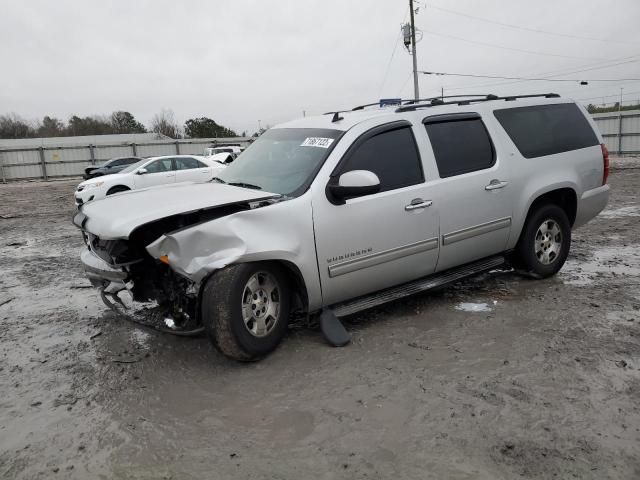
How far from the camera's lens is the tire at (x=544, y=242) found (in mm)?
5367

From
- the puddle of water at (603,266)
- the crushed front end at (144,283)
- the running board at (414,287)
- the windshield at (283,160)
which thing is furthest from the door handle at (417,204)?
the puddle of water at (603,266)

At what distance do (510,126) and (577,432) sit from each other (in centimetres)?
326

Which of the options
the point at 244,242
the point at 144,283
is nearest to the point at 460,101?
the point at 244,242

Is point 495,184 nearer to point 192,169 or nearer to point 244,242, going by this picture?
point 244,242

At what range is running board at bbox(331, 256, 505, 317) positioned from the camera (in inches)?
167

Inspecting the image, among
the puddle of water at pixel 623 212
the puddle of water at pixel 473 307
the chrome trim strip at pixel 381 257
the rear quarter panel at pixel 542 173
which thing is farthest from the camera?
the puddle of water at pixel 623 212

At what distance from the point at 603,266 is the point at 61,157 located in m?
35.8

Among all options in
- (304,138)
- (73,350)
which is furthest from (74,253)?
(304,138)

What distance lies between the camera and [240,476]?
264 cm

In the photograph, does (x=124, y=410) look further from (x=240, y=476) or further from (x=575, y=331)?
(x=575, y=331)

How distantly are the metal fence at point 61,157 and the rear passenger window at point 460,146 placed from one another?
113 feet

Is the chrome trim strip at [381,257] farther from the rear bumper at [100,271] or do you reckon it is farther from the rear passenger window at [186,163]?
the rear passenger window at [186,163]

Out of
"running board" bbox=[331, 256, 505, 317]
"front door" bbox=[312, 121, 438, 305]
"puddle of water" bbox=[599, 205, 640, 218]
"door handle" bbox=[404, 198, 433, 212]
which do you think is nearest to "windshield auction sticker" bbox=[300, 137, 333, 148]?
"front door" bbox=[312, 121, 438, 305]

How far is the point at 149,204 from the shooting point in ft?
12.9
